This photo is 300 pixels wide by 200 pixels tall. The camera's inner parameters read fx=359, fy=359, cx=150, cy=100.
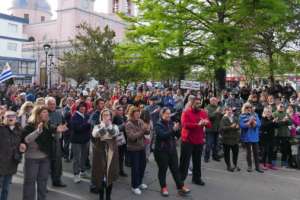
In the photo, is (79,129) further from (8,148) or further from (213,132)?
(213,132)

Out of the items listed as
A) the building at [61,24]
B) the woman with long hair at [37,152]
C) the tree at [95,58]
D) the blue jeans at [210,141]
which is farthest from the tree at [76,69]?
the woman with long hair at [37,152]

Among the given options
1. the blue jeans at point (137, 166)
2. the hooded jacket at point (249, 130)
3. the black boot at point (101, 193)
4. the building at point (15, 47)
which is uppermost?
the building at point (15, 47)

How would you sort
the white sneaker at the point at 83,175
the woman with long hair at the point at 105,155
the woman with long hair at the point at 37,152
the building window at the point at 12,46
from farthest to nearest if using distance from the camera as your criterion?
the building window at the point at 12,46 < the white sneaker at the point at 83,175 < the woman with long hair at the point at 105,155 < the woman with long hair at the point at 37,152

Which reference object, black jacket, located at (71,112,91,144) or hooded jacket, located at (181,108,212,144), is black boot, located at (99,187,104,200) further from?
hooded jacket, located at (181,108,212,144)

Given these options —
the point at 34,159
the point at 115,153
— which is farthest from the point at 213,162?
the point at 34,159

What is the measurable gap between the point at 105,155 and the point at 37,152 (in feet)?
4.09

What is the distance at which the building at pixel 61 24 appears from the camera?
240 feet

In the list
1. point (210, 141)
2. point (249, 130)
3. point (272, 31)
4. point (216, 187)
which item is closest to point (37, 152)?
point (216, 187)

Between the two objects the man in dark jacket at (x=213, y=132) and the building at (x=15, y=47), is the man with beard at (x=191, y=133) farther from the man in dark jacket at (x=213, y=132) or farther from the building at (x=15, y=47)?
the building at (x=15, y=47)

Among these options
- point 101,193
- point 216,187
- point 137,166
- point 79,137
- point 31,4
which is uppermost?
point 31,4

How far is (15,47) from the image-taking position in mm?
71875

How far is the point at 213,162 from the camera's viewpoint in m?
10.8

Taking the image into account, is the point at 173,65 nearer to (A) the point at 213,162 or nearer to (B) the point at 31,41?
(A) the point at 213,162

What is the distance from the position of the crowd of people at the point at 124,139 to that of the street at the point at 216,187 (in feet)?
0.76
